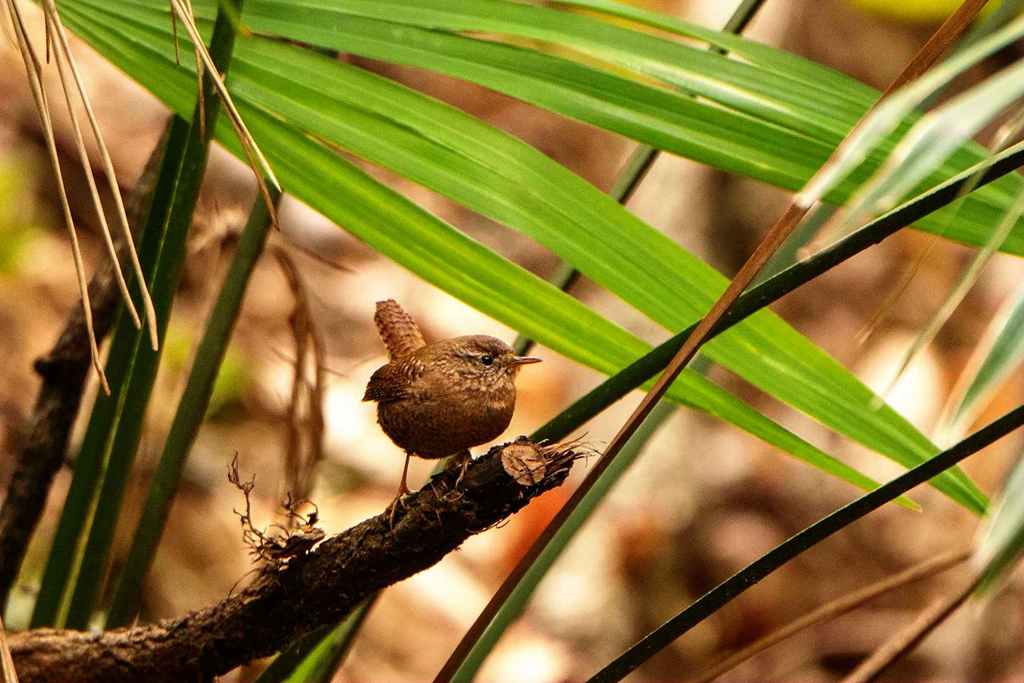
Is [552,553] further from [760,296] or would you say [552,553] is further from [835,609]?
[760,296]

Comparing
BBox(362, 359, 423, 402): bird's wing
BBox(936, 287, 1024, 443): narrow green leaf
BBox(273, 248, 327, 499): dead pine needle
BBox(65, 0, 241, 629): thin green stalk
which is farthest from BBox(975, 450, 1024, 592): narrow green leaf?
BBox(273, 248, 327, 499): dead pine needle

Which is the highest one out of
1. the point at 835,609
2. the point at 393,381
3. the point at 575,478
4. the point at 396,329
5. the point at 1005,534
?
the point at 575,478

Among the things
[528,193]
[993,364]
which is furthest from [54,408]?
[993,364]

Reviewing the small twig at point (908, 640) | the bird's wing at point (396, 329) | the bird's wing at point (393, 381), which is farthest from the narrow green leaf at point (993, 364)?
the bird's wing at point (396, 329)

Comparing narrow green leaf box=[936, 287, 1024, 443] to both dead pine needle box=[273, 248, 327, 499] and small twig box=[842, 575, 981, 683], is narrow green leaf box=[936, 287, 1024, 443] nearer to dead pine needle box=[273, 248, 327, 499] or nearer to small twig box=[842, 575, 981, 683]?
small twig box=[842, 575, 981, 683]

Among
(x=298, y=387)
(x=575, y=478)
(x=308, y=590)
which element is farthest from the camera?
(x=575, y=478)

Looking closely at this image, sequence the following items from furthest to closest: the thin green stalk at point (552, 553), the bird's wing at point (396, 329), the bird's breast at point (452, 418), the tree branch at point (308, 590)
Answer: the bird's wing at point (396, 329), the bird's breast at point (452, 418), the thin green stalk at point (552, 553), the tree branch at point (308, 590)

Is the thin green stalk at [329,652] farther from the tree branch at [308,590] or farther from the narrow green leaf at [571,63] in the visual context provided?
the narrow green leaf at [571,63]
